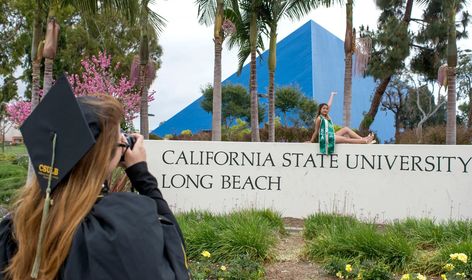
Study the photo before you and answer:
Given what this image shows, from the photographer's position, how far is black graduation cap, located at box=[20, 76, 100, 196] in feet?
4.39

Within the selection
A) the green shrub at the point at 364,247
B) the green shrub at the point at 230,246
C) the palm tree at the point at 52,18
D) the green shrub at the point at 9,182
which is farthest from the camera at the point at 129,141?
the palm tree at the point at 52,18

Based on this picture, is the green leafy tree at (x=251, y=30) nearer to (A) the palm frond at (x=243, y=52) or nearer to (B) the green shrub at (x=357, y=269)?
(A) the palm frond at (x=243, y=52)

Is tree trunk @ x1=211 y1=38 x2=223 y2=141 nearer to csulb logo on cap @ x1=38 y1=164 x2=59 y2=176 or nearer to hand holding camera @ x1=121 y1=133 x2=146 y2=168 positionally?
hand holding camera @ x1=121 y1=133 x2=146 y2=168

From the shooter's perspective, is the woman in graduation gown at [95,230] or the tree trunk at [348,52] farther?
the tree trunk at [348,52]

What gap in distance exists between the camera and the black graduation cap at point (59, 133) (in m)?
1.34

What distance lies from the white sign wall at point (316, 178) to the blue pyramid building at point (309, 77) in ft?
123

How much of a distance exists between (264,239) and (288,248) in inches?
25.5

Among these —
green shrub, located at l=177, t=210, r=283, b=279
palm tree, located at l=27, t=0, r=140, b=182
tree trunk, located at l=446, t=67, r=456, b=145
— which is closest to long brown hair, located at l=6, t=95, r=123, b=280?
green shrub, located at l=177, t=210, r=283, b=279

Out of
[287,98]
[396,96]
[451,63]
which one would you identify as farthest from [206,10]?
[396,96]

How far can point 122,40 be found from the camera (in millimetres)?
31438

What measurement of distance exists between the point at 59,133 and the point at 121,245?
36 cm

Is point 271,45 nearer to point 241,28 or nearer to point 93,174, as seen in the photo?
point 241,28

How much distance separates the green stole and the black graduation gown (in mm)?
7034

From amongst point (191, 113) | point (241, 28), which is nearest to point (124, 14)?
point (241, 28)
